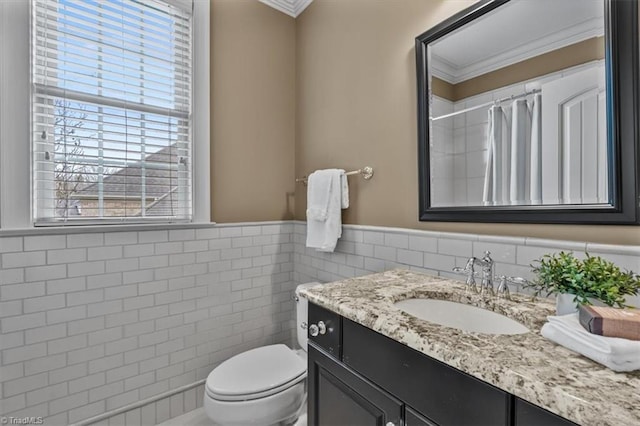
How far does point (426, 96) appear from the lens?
4.57ft

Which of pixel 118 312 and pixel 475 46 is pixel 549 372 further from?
pixel 118 312

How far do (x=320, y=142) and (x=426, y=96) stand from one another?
0.83 m

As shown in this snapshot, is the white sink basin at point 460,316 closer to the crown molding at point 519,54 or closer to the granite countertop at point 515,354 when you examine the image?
the granite countertop at point 515,354

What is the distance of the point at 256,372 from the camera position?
61.6 inches

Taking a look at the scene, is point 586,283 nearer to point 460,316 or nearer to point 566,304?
point 566,304

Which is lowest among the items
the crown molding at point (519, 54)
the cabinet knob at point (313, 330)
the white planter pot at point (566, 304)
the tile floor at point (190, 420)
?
the tile floor at point (190, 420)

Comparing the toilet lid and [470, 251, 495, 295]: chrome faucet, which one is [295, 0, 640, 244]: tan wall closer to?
[470, 251, 495, 295]: chrome faucet

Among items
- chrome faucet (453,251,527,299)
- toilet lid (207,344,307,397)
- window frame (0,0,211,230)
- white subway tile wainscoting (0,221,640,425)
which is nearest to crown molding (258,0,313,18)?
window frame (0,0,211,230)

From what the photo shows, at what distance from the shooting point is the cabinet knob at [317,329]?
107cm

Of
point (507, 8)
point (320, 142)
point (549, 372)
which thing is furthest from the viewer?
point (320, 142)

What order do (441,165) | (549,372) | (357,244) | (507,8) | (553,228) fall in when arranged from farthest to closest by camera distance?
(357,244)
(441,165)
(507,8)
(553,228)
(549,372)

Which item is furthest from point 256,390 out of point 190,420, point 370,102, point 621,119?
point 621,119

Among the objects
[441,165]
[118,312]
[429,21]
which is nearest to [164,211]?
[118,312]

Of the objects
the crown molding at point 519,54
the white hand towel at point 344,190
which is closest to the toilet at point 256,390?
the white hand towel at point 344,190
